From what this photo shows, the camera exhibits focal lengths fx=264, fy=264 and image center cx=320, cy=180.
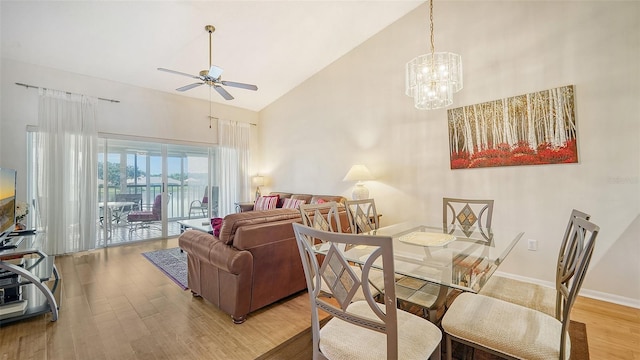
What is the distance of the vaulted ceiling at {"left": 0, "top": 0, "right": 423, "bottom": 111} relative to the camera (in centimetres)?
303

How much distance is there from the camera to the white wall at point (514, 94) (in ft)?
7.93

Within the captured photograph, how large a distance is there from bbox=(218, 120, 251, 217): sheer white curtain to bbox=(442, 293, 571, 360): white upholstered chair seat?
5197 mm

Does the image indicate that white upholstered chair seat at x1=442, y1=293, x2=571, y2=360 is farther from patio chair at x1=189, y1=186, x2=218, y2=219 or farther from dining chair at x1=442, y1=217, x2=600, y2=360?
patio chair at x1=189, y1=186, x2=218, y2=219

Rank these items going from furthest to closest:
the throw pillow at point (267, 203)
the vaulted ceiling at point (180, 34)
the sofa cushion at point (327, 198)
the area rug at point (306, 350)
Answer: the throw pillow at point (267, 203), the sofa cushion at point (327, 198), the vaulted ceiling at point (180, 34), the area rug at point (306, 350)

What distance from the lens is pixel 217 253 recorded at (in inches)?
85.0

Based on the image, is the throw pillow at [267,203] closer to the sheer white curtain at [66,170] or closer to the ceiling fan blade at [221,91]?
the ceiling fan blade at [221,91]

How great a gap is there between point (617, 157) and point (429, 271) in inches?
97.6

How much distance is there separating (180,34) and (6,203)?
8.69 ft

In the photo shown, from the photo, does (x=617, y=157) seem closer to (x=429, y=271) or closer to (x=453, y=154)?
(x=453, y=154)

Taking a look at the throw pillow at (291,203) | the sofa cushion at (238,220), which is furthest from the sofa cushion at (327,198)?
the sofa cushion at (238,220)

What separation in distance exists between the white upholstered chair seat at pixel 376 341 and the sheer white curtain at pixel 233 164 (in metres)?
5.03

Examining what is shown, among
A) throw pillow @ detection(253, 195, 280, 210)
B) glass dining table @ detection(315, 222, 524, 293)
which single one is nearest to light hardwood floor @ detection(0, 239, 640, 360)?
glass dining table @ detection(315, 222, 524, 293)

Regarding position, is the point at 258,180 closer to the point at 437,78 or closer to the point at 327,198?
the point at 327,198

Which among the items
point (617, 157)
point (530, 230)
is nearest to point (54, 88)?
point (530, 230)
